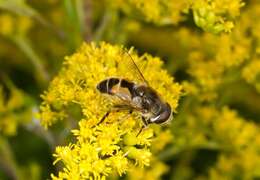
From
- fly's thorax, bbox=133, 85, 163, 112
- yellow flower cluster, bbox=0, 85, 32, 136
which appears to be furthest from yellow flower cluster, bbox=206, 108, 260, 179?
yellow flower cluster, bbox=0, 85, 32, 136

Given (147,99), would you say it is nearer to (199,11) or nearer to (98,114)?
(98,114)

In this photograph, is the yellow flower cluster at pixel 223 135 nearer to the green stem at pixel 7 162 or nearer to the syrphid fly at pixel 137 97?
the syrphid fly at pixel 137 97

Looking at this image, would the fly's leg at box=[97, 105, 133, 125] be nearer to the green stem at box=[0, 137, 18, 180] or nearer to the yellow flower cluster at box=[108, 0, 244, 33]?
the yellow flower cluster at box=[108, 0, 244, 33]

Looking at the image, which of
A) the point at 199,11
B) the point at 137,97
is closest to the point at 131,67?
the point at 137,97

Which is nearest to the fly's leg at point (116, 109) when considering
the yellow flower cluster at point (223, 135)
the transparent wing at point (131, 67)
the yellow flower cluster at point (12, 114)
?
the transparent wing at point (131, 67)

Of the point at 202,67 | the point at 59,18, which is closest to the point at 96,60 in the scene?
the point at 202,67

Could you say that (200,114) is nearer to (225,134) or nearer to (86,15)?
(225,134)

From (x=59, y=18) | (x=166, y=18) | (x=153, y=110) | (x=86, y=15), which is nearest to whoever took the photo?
(x=153, y=110)
